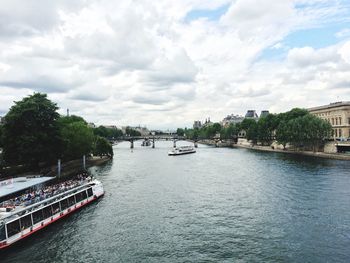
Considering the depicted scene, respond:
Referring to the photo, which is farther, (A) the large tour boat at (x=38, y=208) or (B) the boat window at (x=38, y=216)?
(B) the boat window at (x=38, y=216)

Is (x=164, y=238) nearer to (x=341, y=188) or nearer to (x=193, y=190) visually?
(x=193, y=190)

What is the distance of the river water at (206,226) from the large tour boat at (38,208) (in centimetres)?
104

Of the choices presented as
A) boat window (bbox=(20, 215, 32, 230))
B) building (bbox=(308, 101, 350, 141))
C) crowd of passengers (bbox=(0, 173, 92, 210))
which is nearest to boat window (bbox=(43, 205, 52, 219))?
crowd of passengers (bbox=(0, 173, 92, 210))

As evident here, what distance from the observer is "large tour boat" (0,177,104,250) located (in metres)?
33.1

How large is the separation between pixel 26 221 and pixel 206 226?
18258mm

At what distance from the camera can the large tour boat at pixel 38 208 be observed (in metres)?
33.1

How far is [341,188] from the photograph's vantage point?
5588 cm

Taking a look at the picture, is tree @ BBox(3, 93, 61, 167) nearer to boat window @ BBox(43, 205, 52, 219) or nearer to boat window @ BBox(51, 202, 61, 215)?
boat window @ BBox(51, 202, 61, 215)

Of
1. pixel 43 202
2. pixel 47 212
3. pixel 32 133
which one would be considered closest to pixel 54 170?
pixel 32 133

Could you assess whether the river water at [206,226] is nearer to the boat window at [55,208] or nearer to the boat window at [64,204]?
the boat window at [64,204]

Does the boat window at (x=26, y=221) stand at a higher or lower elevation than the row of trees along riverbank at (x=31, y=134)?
lower

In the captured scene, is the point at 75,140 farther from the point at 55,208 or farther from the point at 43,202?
the point at 43,202

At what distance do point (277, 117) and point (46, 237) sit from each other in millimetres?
141886

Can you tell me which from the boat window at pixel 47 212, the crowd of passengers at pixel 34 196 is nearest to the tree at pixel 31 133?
the crowd of passengers at pixel 34 196
